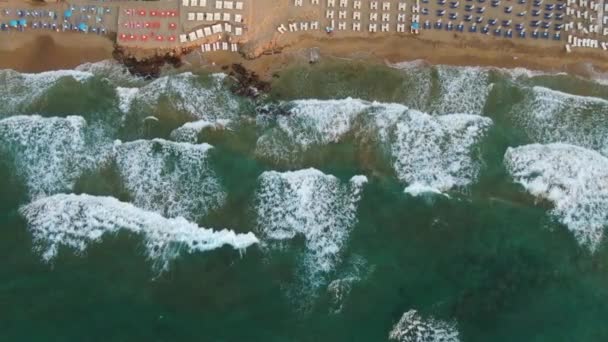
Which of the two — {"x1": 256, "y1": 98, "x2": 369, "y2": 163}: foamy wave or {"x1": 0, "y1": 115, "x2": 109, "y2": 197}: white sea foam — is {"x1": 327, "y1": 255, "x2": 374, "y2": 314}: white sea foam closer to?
{"x1": 256, "y1": 98, "x2": 369, "y2": 163}: foamy wave

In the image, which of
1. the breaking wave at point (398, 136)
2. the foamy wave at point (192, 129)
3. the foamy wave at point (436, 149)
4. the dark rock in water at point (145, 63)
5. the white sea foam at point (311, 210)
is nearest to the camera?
the white sea foam at point (311, 210)

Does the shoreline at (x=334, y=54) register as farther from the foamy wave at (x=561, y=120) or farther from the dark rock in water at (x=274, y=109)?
the foamy wave at (x=561, y=120)

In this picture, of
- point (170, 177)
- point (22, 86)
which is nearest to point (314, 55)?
point (170, 177)

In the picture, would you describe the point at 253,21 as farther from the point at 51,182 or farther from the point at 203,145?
the point at 51,182

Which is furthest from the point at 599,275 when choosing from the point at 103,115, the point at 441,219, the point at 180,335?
the point at 103,115

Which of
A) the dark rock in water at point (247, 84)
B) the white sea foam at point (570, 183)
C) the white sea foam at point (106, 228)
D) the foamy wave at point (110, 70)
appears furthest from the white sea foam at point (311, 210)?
the foamy wave at point (110, 70)
